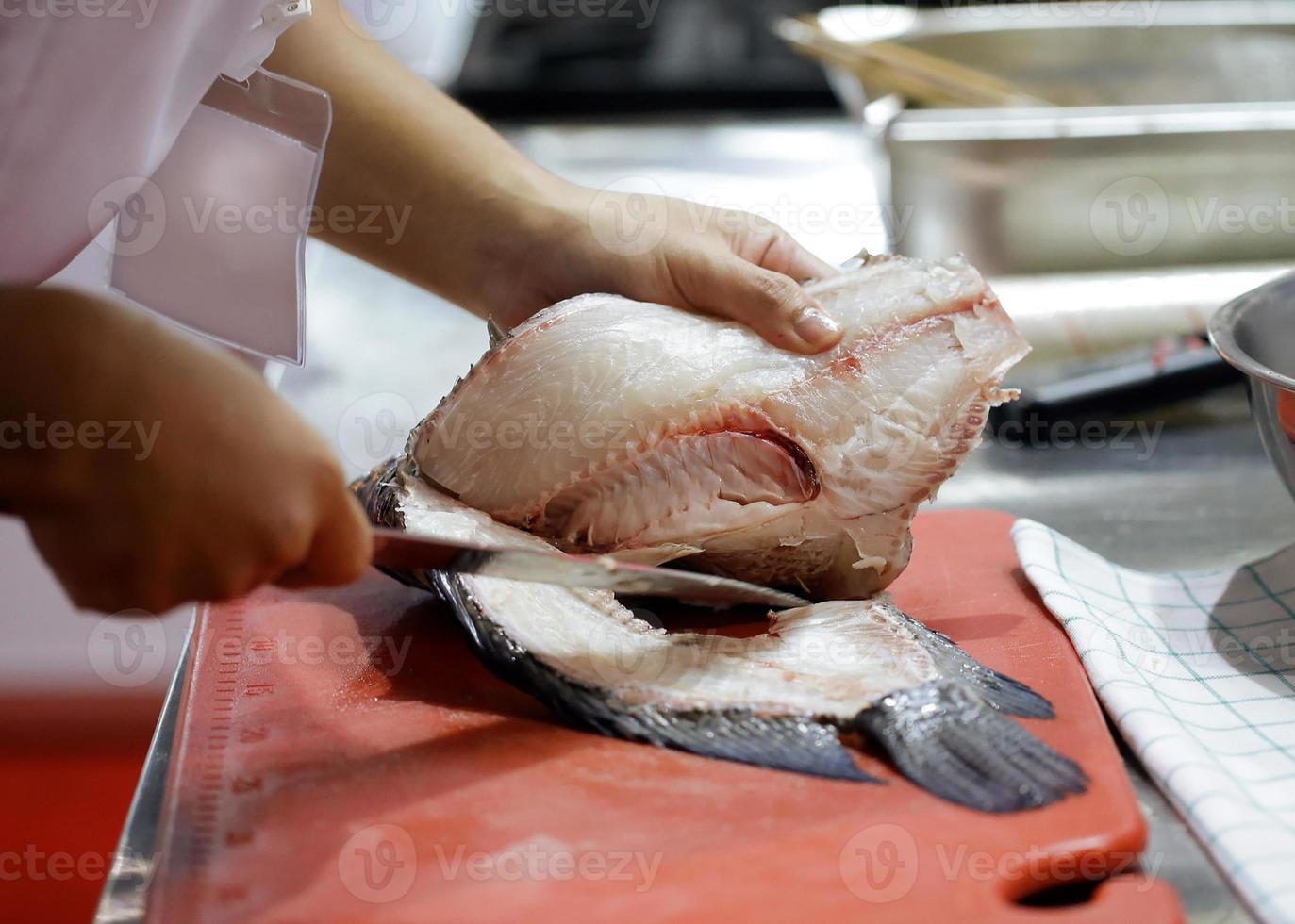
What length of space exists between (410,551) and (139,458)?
0.33 metres

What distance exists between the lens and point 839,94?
3814mm

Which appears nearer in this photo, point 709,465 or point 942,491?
point 709,465

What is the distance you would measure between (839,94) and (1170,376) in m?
1.91

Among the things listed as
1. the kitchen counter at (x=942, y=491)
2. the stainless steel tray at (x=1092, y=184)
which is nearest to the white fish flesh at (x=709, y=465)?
the kitchen counter at (x=942, y=491)

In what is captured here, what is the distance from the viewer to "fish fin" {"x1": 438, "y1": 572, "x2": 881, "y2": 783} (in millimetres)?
1257

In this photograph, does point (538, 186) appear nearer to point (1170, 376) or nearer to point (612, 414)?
point (612, 414)

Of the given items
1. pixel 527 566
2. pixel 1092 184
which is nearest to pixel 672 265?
pixel 527 566

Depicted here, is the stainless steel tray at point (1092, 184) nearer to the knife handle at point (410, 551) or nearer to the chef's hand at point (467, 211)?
the chef's hand at point (467, 211)

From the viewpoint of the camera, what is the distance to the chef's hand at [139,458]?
967 millimetres

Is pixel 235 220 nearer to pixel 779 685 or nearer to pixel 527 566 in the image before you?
pixel 527 566

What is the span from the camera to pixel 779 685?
4.43 feet

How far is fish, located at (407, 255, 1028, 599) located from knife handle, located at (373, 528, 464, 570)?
33 centimetres

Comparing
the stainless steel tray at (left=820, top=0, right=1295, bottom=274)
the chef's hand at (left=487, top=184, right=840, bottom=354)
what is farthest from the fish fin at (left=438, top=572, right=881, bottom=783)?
the stainless steel tray at (left=820, top=0, right=1295, bottom=274)

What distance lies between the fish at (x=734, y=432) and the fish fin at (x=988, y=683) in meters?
0.18
